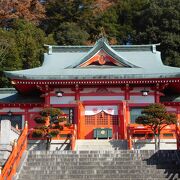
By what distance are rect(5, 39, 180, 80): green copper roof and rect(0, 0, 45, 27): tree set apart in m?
18.0

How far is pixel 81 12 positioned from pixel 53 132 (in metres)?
33.4

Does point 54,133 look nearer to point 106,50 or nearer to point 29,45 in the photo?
point 106,50

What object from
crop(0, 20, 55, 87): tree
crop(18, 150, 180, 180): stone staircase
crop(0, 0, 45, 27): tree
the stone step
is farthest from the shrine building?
crop(0, 0, 45, 27): tree

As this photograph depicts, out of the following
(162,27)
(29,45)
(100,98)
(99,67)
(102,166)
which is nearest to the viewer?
(102,166)

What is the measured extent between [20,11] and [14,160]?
3345 cm

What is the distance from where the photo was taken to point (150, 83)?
71.6 feet

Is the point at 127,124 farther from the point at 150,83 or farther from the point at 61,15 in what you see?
the point at 61,15

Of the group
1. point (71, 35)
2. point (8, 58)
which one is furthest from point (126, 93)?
point (71, 35)

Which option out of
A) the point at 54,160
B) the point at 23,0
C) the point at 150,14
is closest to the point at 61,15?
the point at 23,0

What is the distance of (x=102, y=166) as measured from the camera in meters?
14.0

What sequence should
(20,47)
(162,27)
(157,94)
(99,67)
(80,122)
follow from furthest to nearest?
(162,27) < (20,47) < (99,67) < (157,94) < (80,122)

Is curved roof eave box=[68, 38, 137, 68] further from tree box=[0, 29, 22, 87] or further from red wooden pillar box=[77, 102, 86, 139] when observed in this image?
tree box=[0, 29, 22, 87]

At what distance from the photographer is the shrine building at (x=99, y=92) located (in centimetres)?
2112

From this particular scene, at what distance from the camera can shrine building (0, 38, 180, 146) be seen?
21125 millimetres
